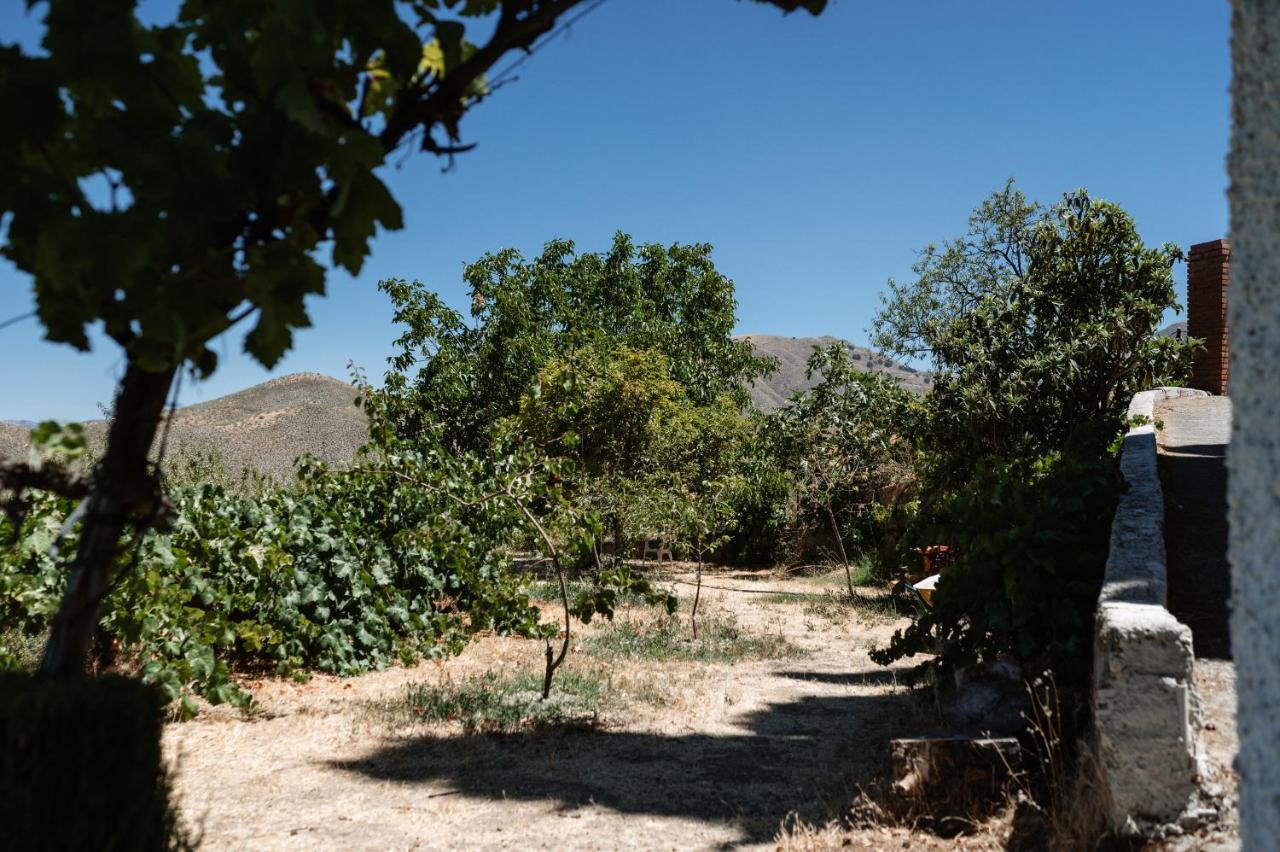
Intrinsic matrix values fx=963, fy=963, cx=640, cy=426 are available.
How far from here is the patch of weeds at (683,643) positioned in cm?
912

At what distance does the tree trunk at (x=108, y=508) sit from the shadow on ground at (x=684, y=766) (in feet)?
10.7

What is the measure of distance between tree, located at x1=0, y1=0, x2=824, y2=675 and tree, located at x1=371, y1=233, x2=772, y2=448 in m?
12.8

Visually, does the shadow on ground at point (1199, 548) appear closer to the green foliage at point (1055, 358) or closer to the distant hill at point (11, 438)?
the green foliage at point (1055, 358)

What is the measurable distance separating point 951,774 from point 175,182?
4.01 m

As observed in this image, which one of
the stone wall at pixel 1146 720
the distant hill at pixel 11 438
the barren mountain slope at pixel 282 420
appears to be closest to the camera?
the stone wall at pixel 1146 720

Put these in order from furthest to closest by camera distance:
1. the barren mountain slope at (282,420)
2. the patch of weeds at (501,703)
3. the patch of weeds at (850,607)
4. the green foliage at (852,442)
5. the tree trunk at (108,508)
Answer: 1. the barren mountain slope at (282,420)
2. the green foliage at (852,442)
3. the patch of weeds at (850,607)
4. the patch of weeds at (501,703)
5. the tree trunk at (108,508)

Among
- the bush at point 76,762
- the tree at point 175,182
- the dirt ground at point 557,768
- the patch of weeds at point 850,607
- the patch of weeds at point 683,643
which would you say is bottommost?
the dirt ground at point 557,768

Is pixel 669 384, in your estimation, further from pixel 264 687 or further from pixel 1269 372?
pixel 1269 372

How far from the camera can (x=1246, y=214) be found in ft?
5.53

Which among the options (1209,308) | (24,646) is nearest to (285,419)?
(24,646)

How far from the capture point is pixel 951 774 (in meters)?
4.44

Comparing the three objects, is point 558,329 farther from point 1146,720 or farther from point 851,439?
point 1146,720

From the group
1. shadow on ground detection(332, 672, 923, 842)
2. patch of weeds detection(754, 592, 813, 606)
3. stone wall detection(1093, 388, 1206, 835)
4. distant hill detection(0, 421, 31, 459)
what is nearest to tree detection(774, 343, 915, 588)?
patch of weeds detection(754, 592, 813, 606)

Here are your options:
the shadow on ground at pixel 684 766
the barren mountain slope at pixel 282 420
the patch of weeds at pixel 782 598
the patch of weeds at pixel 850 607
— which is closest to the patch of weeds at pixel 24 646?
the shadow on ground at pixel 684 766
